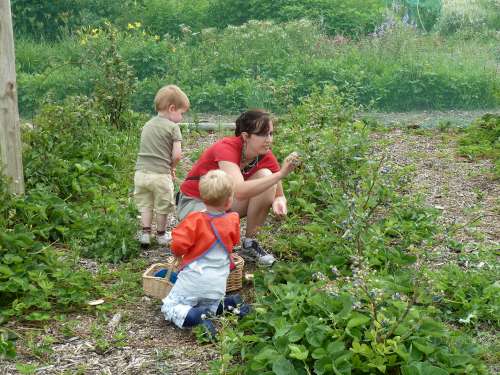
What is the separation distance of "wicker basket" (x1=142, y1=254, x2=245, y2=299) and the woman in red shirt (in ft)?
1.43

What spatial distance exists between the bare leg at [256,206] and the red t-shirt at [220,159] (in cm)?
6

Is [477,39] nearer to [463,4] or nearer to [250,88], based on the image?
[463,4]

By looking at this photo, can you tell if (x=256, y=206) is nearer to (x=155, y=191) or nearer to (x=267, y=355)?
(x=155, y=191)

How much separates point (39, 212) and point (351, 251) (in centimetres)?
224

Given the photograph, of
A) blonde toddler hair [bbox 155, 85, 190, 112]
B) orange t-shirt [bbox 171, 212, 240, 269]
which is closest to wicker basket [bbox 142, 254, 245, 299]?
orange t-shirt [bbox 171, 212, 240, 269]

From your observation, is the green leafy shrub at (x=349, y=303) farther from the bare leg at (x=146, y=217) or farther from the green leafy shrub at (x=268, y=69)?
the green leafy shrub at (x=268, y=69)

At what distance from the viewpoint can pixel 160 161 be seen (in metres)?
6.10

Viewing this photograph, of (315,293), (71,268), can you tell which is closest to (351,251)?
(315,293)

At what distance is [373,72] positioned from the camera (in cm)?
1131

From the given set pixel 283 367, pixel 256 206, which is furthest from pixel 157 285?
pixel 283 367

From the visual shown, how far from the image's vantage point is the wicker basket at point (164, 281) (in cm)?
489

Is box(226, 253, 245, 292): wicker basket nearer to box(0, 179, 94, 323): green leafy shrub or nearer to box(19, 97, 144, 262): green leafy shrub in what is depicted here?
box(0, 179, 94, 323): green leafy shrub

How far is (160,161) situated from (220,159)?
2.76 ft

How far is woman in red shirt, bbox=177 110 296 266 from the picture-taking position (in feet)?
17.4
